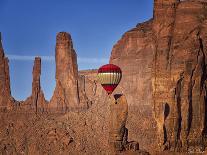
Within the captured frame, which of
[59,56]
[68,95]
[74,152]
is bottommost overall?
[74,152]

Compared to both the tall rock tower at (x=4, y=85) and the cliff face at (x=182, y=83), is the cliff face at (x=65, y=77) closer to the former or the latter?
the tall rock tower at (x=4, y=85)

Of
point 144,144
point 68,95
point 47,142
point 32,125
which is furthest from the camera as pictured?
point 68,95

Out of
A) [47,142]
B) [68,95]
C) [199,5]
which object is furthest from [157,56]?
[68,95]

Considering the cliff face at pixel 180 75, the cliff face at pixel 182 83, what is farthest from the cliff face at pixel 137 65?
the cliff face at pixel 182 83

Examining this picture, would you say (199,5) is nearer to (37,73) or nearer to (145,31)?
(145,31)

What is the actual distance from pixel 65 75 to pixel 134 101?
66.3 feet

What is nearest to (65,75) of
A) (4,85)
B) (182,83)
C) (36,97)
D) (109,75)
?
(36,97)

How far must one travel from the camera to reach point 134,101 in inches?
4589

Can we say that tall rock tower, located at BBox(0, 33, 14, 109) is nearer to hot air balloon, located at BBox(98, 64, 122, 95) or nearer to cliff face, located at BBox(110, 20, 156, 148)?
cliff face, located at BBox(110, 20, 156, 148)

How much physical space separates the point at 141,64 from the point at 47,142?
25680 millimetres

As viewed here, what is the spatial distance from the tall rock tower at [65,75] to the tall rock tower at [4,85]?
30.0ft

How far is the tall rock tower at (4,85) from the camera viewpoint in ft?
429

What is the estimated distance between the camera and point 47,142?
104125mm

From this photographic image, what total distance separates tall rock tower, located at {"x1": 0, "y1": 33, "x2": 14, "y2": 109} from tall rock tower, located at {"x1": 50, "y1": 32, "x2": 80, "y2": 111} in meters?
9.14
